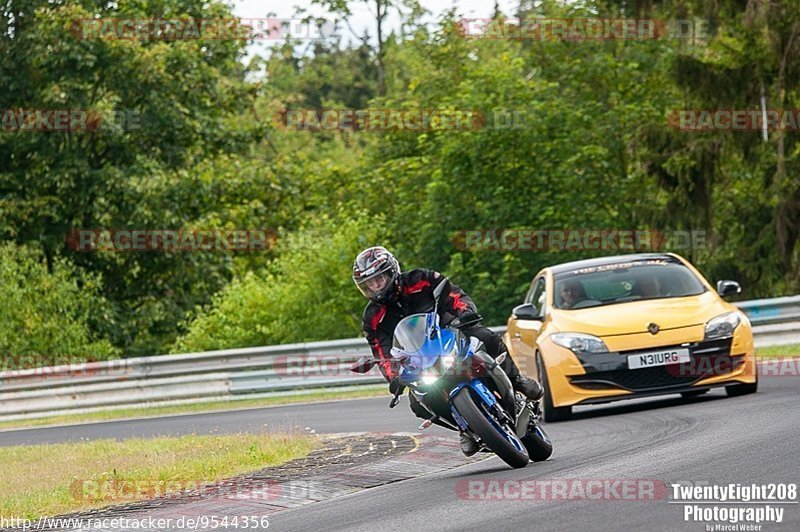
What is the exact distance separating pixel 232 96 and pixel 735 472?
32.9 metres

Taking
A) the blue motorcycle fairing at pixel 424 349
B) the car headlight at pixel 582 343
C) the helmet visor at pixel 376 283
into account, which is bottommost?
the car headlight at pixel 582 343

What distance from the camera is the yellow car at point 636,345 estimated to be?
43.1 ft

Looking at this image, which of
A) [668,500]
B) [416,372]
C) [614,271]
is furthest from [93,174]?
[668,500]

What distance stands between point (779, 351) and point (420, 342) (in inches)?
479

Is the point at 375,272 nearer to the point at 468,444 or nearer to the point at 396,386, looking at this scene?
the point at 396,386

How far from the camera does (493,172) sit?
105ft

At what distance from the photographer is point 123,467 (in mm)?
12664

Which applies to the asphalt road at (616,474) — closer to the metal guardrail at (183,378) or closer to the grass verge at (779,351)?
the grass verge at (779,351)

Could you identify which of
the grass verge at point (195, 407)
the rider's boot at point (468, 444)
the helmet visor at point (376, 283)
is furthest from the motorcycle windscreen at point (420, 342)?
the grass verge at point (195, 407)

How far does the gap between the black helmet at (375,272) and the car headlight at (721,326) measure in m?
4.77

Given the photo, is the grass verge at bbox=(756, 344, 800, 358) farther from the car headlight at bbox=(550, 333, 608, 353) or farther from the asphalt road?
the car headlight at bbox=(550, 333, 608, 353)

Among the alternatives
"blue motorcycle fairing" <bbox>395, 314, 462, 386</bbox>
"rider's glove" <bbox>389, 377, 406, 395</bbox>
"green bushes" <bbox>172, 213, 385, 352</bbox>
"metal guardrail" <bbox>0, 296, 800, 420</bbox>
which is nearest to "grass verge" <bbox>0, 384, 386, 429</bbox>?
"metal guardrail" <bbox>0, 296, 800, 420</bbox>

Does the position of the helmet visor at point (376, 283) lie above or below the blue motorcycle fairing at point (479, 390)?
above

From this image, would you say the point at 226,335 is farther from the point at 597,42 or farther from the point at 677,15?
the point at 597,42
